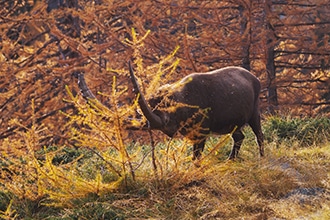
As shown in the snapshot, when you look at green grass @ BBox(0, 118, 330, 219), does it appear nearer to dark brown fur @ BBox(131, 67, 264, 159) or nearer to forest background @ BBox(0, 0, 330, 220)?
dark brown fur @ BBox(131, 67, 264, 159)

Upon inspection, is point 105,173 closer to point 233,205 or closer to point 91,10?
point 233,205

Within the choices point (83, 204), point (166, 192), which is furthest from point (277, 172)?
point (83, 204)

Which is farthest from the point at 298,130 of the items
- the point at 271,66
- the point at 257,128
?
the point at 271,66

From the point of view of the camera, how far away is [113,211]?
5.32 meters

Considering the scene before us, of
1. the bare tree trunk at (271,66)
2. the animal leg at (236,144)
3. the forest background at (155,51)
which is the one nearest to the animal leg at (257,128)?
the animal leg at (236,144)

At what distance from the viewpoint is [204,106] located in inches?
257

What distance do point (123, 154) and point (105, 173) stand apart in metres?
0.81

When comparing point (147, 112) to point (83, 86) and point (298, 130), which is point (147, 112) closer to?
point (83, 86)

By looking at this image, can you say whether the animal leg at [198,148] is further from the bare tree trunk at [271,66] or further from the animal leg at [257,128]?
the bare tree trunk at [271,66]

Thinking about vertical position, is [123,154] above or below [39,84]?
above

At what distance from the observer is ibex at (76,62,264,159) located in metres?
6.01

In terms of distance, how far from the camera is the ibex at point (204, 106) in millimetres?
6008

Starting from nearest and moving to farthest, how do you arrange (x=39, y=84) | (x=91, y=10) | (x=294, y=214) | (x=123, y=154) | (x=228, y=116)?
(x=294, y=214) → (x=123, y=154) → (x=228, y=116) → (x=91, y=10) → (x=39, y=84)

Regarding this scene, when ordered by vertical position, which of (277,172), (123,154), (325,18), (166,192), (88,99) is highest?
(88,99)
